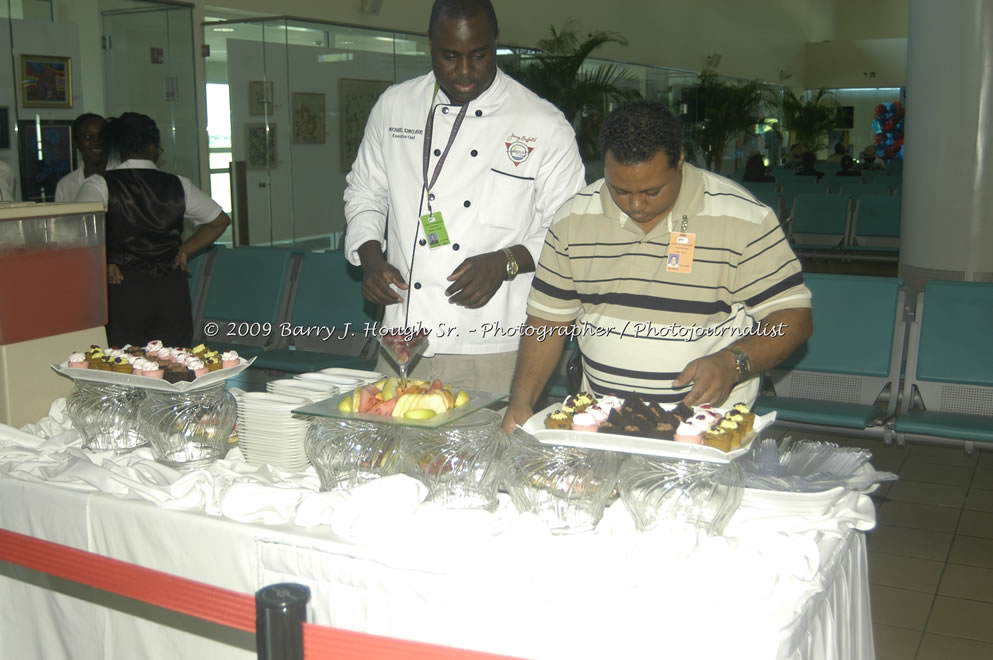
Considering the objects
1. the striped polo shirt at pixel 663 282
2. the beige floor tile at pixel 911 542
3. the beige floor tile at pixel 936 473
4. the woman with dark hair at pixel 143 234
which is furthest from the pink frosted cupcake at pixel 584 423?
the beige floor tile at pixel 936 473

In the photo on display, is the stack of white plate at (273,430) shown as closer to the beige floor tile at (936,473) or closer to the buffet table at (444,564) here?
the buffet table at (444,564)

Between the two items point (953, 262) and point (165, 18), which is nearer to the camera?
point (953, 262)

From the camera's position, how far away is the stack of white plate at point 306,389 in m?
2.33

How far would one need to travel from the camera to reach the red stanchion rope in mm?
1685

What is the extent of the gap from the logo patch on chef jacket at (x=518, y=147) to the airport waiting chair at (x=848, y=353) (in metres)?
2.24

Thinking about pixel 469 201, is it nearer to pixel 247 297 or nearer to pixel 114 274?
pixel 114 274

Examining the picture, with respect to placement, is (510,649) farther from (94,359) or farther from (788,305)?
(94,359)

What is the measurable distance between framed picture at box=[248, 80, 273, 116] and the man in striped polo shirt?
6734 mm

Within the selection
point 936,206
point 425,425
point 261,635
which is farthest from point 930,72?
point 261,635

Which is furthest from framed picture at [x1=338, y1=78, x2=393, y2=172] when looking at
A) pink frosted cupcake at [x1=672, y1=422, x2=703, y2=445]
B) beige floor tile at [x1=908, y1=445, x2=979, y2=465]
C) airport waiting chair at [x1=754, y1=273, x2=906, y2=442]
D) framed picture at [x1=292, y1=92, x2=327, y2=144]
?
pink frosted cupcake at [x1=672, y1=422, x2=703, y2=445]

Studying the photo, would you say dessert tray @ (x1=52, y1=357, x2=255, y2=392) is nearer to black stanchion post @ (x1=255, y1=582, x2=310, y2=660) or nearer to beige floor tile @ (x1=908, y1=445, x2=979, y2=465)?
black stanchion post @ (x1=255, y1=582, x2=310, y2=660)

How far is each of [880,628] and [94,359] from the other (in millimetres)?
2556

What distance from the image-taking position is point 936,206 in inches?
274

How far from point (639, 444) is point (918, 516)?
9.94ft
